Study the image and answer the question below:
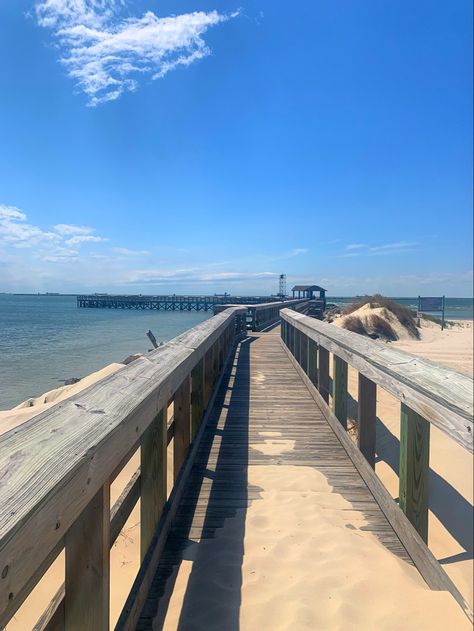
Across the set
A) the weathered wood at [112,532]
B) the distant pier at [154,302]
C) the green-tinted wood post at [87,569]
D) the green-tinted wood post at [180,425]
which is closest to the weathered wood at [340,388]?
the green-tinted wood post at [180,425]

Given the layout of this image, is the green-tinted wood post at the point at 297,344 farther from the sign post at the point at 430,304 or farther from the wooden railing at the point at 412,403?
the sign post at the point at 430,304

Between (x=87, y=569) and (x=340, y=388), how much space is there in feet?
9.62

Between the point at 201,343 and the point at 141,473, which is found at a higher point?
the point at 201,343

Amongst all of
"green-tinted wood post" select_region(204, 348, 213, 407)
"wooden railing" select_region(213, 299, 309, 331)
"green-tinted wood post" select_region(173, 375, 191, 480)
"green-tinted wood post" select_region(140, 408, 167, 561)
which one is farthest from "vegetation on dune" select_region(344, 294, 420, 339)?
"green-tinted wood post" select_region(140, 408, 167, 561)

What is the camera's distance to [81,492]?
110 centimetres

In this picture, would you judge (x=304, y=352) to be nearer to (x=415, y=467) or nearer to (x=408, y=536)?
(x=408, y=536)

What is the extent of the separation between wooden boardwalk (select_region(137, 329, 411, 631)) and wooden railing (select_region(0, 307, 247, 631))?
0.71 ft

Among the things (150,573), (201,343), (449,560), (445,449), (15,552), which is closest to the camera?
(15,552)

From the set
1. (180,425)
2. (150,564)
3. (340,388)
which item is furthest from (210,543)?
(340,388)

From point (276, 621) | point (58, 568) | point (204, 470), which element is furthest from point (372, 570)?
point (58, 568)

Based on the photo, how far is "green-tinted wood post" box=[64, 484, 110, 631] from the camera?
48.2 inches

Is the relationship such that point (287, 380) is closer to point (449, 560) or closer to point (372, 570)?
point (449, 560)

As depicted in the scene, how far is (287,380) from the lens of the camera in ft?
21.9

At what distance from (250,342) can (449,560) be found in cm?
893
